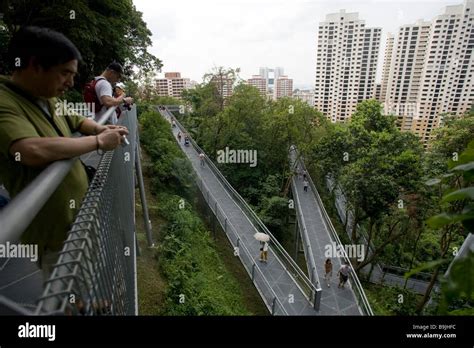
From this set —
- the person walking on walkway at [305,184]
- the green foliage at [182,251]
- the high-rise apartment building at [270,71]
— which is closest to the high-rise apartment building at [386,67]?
the person walking on walkway at [305,184]

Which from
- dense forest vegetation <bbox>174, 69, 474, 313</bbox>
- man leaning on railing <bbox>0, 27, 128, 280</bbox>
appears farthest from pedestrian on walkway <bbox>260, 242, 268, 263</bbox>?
man leaning on railing <bbox>0, 27, 128, 280</bbox>

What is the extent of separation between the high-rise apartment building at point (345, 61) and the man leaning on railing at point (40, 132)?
115 ft

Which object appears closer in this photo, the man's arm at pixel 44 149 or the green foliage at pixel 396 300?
the man's arm at pixel 44 149

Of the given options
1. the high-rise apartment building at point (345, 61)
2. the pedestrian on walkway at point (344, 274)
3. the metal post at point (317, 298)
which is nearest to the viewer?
the metal post at point (317, 298)

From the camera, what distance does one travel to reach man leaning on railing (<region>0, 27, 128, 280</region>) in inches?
41.0

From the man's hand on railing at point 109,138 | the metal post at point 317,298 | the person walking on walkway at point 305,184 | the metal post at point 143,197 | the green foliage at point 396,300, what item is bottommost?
the green foliage at point 396,300

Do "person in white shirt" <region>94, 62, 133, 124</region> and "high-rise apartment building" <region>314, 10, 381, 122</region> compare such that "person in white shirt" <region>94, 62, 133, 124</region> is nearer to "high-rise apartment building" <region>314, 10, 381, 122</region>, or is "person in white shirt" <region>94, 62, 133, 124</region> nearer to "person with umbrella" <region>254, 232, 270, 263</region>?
"person with umbrella" <region>254, 232, 270, 263</region>

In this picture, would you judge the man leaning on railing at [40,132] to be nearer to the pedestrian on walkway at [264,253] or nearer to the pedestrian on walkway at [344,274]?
the pedestrian on walkway at [344,274]

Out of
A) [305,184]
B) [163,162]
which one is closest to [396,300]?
[305,184]

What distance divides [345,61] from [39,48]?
1499 inches

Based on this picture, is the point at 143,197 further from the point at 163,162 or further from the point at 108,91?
the point at 163,162

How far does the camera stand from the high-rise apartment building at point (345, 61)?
33.3 meters

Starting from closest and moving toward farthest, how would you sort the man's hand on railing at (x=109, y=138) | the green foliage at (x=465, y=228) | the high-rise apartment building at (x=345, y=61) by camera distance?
the green foliage at (x=465, y=228)
the man's hand on railing at (x=109, y=138)
the high-rise apartment building at (x=345, y=61)
